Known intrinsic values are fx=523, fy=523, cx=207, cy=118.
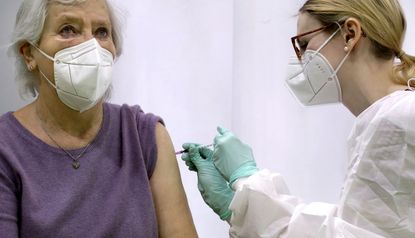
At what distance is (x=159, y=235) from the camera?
150cm

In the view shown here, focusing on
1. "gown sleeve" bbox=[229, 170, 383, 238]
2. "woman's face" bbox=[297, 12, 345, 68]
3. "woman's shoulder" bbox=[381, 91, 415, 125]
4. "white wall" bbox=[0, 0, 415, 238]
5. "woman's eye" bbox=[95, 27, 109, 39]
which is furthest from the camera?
"white wall" bbox=[0, 0, 415, 238]

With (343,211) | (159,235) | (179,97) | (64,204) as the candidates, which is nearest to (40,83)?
(64,204)

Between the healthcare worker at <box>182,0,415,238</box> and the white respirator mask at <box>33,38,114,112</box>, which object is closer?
the healthcare worker at <box>182,0,415,238</box>

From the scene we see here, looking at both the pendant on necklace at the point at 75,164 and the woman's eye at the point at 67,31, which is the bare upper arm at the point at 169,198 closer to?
the pendant on necklace at the point at 75,164

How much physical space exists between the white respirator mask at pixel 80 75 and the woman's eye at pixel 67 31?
0.17 ft

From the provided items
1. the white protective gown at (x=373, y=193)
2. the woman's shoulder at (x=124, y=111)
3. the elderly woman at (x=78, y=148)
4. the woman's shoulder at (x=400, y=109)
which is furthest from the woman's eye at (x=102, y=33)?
the woman's shoulder at (x=400, y=109)

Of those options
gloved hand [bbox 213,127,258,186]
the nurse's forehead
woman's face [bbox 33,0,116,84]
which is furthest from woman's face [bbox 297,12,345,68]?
woman's face [bbox 33,0,116,84]

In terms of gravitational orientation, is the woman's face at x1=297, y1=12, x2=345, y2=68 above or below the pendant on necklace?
above

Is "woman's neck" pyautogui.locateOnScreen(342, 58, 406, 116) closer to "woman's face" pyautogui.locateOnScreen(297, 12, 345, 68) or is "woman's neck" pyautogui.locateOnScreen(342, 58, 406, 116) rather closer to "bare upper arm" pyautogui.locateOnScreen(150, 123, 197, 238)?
"woman's face" pyautogui.locateOnScreen(297, 12, 345, 68)

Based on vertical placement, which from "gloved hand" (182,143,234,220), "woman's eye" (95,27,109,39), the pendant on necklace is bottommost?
"gloved hand" (182,143,234,220)

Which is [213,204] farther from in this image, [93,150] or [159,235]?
[93,150]

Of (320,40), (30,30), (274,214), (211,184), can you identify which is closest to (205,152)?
(211,184)

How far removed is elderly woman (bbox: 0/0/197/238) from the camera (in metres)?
1.36

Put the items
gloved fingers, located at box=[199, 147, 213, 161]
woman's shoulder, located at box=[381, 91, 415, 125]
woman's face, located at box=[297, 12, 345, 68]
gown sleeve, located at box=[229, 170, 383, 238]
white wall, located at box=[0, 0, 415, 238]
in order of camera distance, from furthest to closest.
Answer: white wall, located at box=[0, 0, 415, 238] < gloved fingers, located at box=[199, 147, 213, 161] < woman's face, located at box=[297, 12, 345, 68] < gown sleeve, located at box=[229, 170, 383, 238] < woman's shoulder, located at box=[381, 91, 415, 125]
